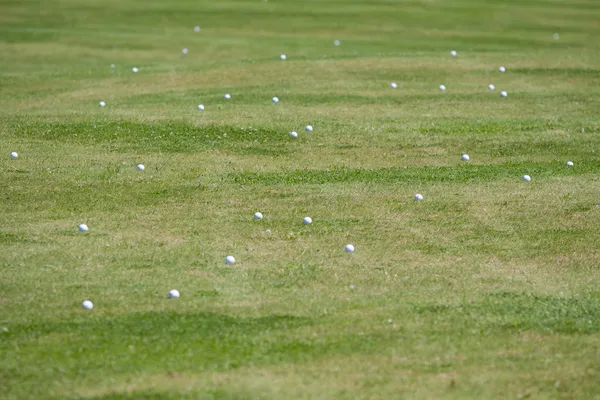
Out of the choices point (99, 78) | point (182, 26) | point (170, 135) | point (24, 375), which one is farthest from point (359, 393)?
point (182, 26)

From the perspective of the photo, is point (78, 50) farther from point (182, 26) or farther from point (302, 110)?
point (302, 110)

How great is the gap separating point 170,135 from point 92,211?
4035mm

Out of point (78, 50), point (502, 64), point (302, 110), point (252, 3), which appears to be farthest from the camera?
point (252, 3)

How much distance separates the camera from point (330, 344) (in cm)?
861

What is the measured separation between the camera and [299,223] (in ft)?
39.7

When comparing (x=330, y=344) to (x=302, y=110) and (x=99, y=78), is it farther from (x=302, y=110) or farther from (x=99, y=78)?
(x=99, y=78)

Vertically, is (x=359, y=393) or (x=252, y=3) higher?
(x=252, y=3)

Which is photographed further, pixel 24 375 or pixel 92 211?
pixel 92 211

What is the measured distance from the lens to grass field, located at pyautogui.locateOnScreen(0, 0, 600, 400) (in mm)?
8227

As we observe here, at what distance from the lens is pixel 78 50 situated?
79.7 ft

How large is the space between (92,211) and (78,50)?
13190 mm

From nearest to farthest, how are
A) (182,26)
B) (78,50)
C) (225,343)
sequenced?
(225,343) → (78,50) → (182,26)

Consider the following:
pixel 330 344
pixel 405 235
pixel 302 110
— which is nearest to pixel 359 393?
pixel 330 344

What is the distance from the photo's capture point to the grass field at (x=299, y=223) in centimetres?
823
